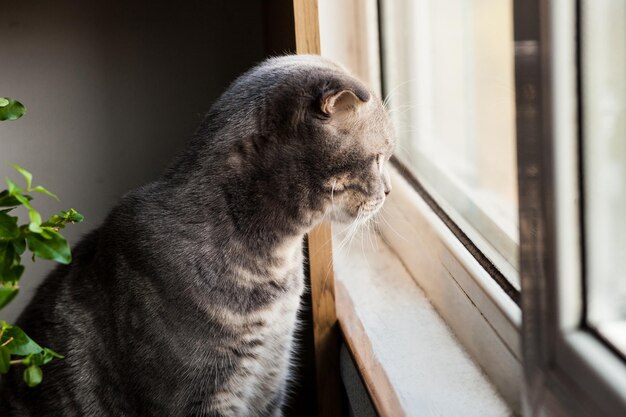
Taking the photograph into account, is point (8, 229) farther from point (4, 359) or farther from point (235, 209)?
point (235, 209)

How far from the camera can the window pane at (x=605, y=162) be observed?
610 millimetres

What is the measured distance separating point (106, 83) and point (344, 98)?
0.70 m

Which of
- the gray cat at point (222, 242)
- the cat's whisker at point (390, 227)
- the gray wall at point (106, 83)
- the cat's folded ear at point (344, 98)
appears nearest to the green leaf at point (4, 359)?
the gray cat at point (222, 242)

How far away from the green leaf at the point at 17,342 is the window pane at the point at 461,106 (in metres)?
0.49

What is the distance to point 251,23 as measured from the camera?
60.9 inches

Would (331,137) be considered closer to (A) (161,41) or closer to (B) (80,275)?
(B) (80,275)

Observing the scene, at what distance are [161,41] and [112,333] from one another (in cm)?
67

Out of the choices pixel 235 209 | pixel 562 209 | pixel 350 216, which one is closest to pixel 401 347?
pixel 350 216

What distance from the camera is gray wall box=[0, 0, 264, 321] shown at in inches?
59.2

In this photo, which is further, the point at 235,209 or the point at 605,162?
the point at 235,209

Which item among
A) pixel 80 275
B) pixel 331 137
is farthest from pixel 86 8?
pixel 331 137

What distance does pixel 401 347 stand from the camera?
1.10 meters

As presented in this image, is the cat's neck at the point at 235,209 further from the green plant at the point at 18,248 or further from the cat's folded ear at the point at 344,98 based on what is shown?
the green plant at the point at 18,248

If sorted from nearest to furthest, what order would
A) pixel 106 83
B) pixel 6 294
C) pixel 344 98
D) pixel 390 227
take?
pixel 6 294, pixel 344 98, pixel 390 227, pixel 106 83
